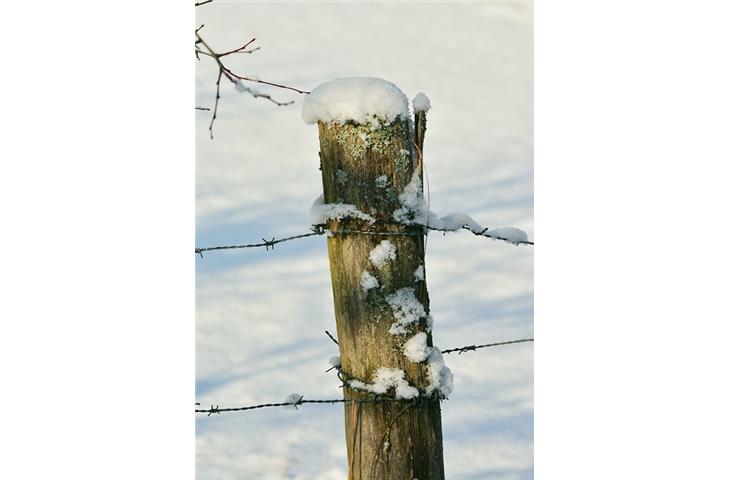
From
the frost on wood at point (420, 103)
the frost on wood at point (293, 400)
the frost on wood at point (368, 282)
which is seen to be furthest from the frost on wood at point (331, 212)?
the frost on wood at point (293, 400)

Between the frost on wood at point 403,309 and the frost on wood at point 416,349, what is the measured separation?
3 cm

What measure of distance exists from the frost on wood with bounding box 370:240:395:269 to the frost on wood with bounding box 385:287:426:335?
0.26ft

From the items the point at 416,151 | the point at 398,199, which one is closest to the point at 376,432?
the point at 398,199

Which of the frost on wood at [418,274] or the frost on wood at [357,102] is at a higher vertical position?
the frost on wood at [357,102]

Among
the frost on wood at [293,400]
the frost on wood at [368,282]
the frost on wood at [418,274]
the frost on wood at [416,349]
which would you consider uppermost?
the frost on wood at [418,274]

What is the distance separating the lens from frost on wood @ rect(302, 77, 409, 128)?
168 cm

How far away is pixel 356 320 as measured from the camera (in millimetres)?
1712

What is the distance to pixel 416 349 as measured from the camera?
1.69m

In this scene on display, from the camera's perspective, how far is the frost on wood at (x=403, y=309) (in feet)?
5.56

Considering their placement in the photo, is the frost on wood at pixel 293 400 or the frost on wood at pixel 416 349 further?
the frost on wood at pixel 293 400

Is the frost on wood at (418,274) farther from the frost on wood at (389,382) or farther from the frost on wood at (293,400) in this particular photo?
the frost on wood at (293,400)

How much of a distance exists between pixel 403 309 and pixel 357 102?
19.5 inches
